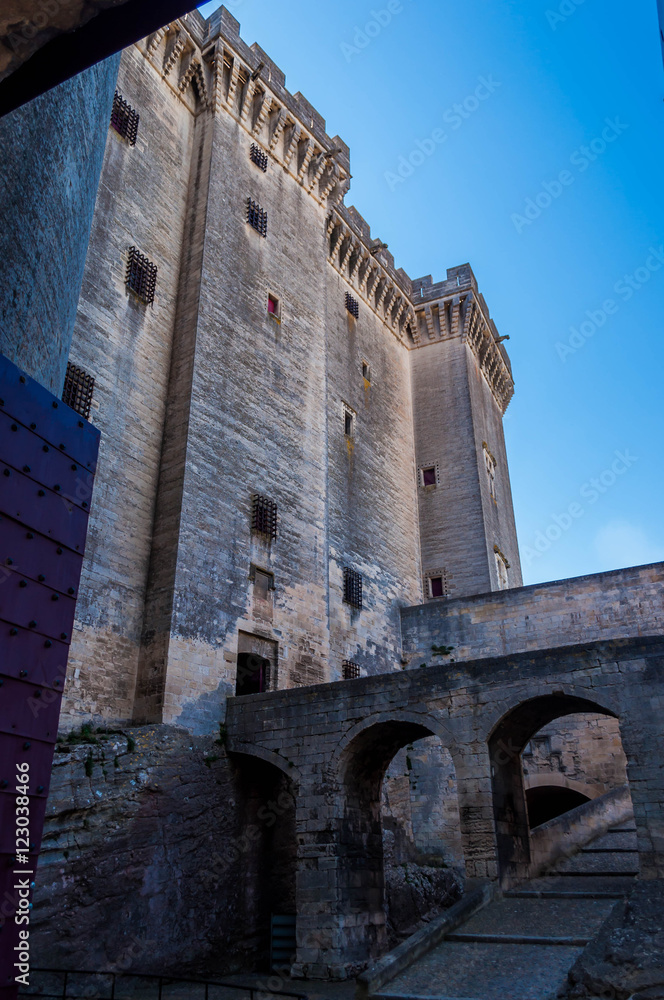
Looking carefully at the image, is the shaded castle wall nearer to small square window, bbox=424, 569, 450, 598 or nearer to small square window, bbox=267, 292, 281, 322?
small square window, bbox=267, 292, 281, 322

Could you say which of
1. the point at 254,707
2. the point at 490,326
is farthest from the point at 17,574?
the point at 490,326

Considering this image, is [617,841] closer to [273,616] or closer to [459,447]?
[273,616]

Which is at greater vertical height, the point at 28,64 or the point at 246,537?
the point at 246,537

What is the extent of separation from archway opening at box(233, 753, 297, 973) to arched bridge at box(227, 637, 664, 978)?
3.15ft

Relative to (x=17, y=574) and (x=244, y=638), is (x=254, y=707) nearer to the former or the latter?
(x=244, y=638)

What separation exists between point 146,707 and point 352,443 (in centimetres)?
1077

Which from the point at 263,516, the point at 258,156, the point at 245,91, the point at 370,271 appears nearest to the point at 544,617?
the point at 263,516

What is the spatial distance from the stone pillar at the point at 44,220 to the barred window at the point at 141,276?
8.50 m

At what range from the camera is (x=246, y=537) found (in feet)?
51.5

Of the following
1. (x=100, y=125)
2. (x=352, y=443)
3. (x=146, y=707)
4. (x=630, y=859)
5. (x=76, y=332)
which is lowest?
(x=630, y=859)

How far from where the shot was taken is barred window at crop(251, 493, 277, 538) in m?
16.1

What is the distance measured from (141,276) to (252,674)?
342 inches

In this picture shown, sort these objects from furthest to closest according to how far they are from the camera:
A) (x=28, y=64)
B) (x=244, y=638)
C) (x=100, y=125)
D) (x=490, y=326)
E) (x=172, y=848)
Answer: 1. (x=490, y=326)
2. (x=244, y=638)
3. (x=172, y=848)
4. (x=100, y=125)
5. (x=28, y=64)

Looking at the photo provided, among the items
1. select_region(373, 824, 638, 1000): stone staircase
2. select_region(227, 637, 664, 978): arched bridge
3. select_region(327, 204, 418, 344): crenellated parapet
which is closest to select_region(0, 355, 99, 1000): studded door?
select_region(373, 824, 638, 1000): stone staircase
